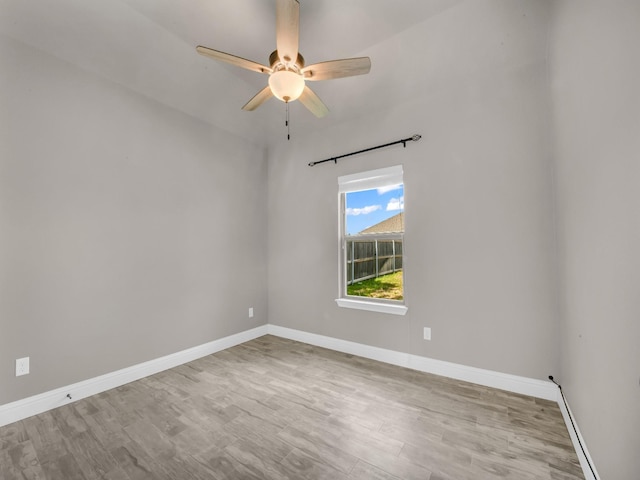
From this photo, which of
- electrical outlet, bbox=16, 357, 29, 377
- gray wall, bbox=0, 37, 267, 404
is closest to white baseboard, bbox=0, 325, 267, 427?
gray wall, bbox=0, 37, 267, 404

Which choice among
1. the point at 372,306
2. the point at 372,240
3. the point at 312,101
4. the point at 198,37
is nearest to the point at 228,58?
the point at 312,101

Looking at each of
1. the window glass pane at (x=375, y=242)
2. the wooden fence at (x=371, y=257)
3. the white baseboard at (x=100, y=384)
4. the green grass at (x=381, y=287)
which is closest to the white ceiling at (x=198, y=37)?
the window glass pane at (x=375, y=242)

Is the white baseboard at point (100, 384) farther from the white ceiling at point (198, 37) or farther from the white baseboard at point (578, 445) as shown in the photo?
the white baseboard at point (578, 445)

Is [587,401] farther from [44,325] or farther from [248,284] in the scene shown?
[44,325]

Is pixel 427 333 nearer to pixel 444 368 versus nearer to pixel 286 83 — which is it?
pixel 444 368

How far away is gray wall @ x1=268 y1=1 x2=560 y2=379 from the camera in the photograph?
7.42ft

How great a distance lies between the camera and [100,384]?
8.00ft

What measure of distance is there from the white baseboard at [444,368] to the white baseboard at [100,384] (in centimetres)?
122

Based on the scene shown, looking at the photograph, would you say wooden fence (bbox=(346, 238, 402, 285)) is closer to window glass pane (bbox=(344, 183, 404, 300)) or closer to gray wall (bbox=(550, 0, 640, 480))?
window glass pane (bbox=(344, 183, 404, 300))

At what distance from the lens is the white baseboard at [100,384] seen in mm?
2023

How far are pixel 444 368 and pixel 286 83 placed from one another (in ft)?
9.48

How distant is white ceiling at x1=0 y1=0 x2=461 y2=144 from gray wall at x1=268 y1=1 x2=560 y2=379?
0.18m

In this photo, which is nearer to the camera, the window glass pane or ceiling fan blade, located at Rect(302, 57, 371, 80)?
ceiling fan blade, located at Rect(302, 57, 371, 80)

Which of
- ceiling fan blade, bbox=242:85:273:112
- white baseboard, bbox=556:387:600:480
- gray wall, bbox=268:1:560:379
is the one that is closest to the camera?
white baseboard, bbox=556:387:600:480
